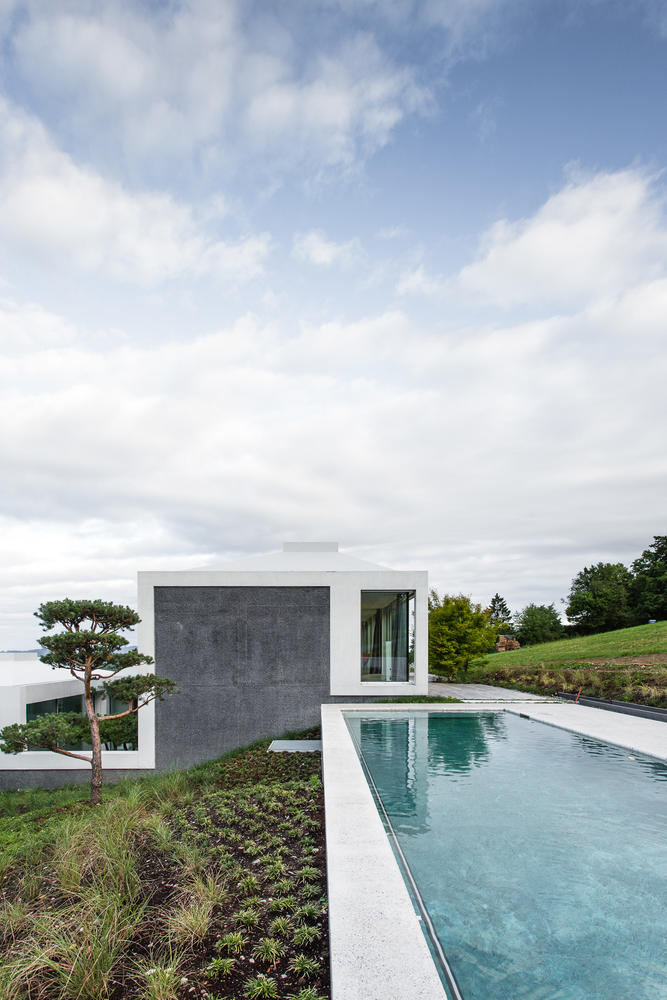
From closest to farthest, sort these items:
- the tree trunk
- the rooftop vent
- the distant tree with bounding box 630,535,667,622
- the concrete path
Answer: the tree trunk, the concrete path, the rooftop vent, the distant tree with bounding box 630,535,667,622

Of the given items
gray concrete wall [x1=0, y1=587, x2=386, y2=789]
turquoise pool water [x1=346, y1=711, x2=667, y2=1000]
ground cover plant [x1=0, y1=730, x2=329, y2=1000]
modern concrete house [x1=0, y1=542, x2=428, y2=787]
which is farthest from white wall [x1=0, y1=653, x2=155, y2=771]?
turquoise pool water [x1=346, y1=711, x2=667, y2=1000]

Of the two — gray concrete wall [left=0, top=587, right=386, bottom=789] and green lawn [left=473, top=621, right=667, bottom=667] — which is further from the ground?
gray concrete wall [left=0, top=587, right=386, bottom=789]

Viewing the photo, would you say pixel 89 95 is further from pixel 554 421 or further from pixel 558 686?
pixel 558 686

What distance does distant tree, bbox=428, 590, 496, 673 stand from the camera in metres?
19.3

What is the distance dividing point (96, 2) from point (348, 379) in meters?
8.42

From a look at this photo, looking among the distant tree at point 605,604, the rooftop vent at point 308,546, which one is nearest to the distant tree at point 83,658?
the rooftop vent at point 308,546

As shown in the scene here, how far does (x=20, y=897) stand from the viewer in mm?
4027

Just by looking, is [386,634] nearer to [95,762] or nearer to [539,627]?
[95,762]

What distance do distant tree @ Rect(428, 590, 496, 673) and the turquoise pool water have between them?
450 inches

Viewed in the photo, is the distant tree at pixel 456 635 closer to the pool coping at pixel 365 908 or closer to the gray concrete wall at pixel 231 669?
the gray concrete wall at pixel 231 669

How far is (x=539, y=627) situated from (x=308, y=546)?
3467 cm

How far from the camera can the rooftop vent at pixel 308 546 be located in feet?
54.5

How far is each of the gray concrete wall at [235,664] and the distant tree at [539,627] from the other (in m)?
36.6

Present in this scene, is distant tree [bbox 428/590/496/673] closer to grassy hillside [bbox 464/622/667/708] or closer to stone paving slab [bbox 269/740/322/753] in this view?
grassy hillside [bbox 464/622/667/708]
